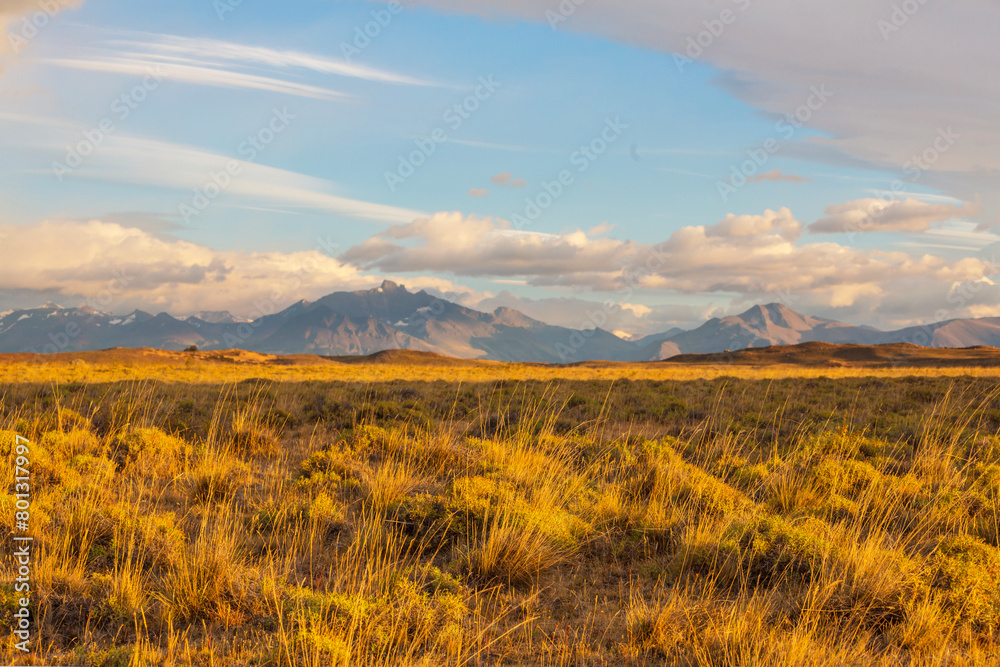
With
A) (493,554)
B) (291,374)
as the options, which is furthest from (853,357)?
(493,554)

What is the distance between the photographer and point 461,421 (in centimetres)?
1238

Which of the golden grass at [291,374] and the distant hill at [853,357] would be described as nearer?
the golden grass at [291,374]

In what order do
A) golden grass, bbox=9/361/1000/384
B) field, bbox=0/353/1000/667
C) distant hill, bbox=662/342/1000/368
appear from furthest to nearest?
1. distant hill, bbox=662/342/1000/368
2. golden grass, bbox=9/361/1000/384
3. field, bbox=0/353/1000/667

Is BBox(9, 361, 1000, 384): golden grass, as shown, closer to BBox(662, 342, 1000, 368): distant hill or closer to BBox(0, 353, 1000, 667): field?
BBox(0, 353, 1000, 667): field

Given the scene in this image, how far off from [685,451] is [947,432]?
5336 mm

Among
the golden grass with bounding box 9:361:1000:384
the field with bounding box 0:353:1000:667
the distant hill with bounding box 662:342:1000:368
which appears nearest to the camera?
the field with bounding box 0:353:1000:667

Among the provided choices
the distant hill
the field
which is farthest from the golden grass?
the distant hill

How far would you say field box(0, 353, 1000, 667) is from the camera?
4.03 m

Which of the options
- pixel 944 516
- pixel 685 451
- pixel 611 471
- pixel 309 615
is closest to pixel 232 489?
pixel 309 615

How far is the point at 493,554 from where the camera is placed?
5.09 metres

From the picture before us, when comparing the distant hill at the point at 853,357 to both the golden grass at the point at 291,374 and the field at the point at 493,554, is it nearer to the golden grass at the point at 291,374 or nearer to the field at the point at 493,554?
the golden grass at the point at 291,374

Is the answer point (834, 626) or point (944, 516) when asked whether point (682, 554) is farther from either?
point (944, 516)

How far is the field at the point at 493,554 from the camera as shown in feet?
13.2

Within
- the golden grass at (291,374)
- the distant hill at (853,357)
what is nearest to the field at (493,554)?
the golden grass at (291,374)
